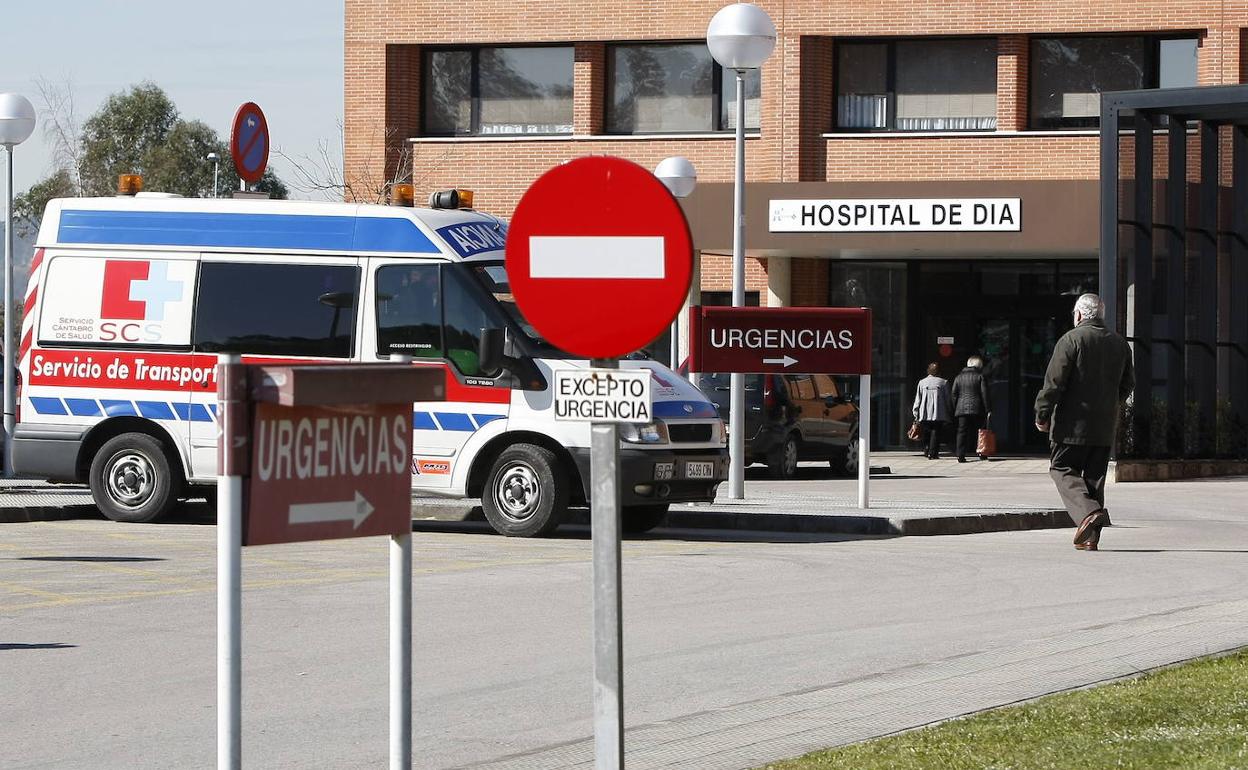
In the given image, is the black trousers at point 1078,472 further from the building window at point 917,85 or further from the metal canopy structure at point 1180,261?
the building window at point 917,85

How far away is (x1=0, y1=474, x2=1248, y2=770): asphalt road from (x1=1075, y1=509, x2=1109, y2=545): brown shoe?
0.56 feet

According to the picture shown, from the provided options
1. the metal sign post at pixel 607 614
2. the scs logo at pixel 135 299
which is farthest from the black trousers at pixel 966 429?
the metal sign post at pixel 607 614

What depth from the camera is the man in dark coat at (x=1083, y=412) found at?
562 inches


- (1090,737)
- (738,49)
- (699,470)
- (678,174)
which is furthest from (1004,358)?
(1090,737)

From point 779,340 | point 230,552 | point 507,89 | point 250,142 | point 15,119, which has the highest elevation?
point 507,89

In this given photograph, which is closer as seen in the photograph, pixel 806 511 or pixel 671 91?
pixel 806 511

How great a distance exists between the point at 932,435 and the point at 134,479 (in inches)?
682

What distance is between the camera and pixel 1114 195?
79.7 feet

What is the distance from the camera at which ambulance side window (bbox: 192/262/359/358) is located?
15.1 metres

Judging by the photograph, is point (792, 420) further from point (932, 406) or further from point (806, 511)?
point (806, 511)

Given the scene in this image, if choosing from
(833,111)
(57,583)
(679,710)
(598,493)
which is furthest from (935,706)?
(833,111)

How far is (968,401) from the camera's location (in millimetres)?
30250

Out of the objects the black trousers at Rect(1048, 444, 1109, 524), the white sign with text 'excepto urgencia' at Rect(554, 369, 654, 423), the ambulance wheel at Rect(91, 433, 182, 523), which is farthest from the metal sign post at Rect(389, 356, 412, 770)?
the ambulance wheel at Rect(91, 433, 182, 523)

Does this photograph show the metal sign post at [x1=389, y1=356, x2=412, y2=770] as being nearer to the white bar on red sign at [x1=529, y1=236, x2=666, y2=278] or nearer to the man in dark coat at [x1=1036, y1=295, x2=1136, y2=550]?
the white bar on red sign at [x1=529, y1=236, x2=666, y2=278]
